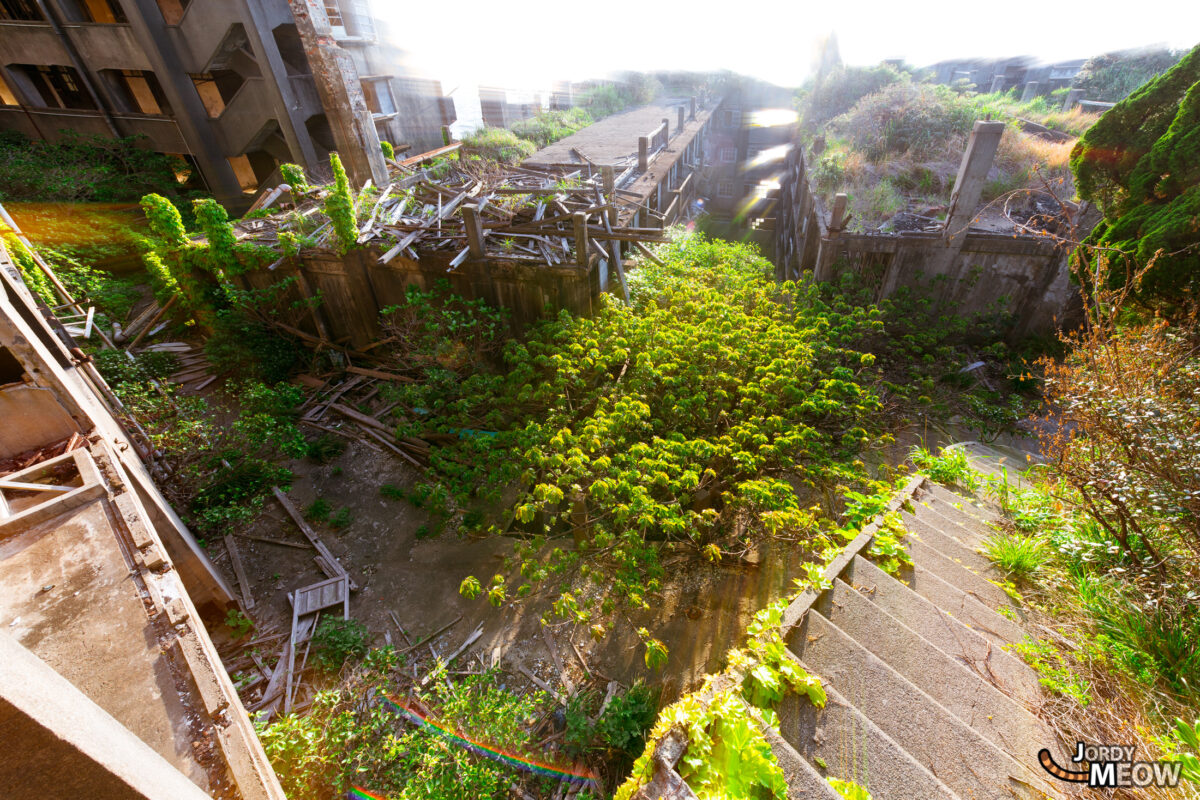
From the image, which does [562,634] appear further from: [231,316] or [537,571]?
[231,316]

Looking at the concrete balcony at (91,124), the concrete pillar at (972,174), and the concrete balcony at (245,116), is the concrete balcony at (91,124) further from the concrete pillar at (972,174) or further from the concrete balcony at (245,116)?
the concrete pillar at (972,174)

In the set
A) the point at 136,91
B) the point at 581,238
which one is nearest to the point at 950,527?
the point at 581,238

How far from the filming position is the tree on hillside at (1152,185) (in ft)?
18.0

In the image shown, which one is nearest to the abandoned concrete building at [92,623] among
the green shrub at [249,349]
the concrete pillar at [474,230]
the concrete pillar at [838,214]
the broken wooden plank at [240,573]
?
the broken wooden plank at [240,573]

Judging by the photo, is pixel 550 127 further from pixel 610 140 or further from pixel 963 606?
pixel 963 606

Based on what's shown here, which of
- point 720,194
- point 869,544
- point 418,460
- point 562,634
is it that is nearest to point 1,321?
point 418,460

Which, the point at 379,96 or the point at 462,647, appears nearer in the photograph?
the point at 462,647

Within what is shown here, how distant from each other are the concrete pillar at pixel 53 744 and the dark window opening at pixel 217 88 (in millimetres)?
26477

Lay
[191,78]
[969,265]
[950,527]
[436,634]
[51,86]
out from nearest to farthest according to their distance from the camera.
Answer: [950,527], [436,634], [969,265], [191,78], [51,86]

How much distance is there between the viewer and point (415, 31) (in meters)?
24.1

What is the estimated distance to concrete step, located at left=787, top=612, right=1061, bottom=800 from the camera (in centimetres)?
273

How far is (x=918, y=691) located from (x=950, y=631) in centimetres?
91

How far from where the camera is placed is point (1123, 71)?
20.0 meters

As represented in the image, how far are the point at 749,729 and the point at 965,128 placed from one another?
1964cm
